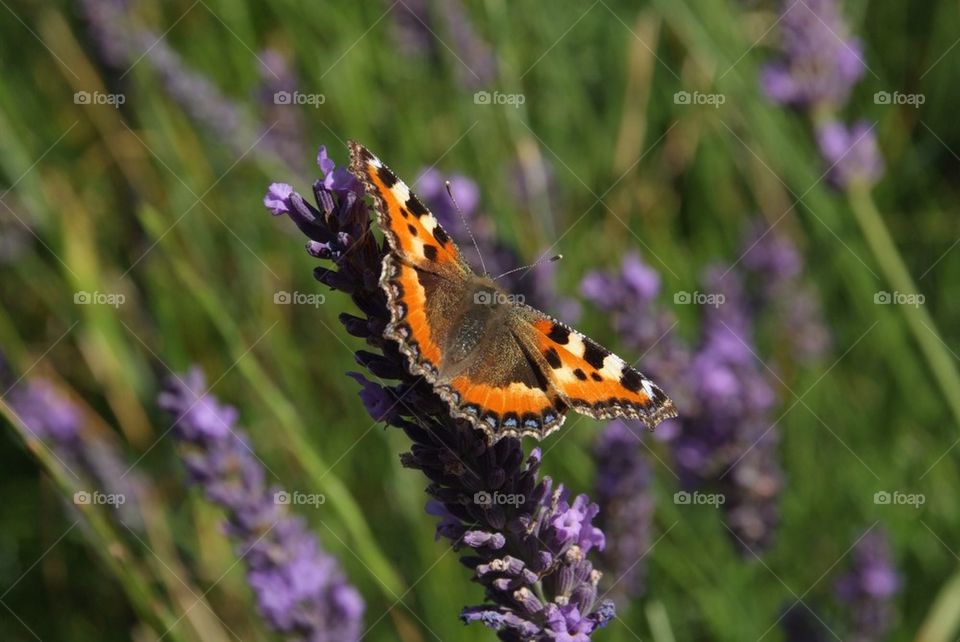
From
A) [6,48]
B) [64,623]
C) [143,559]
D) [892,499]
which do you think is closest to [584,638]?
[143,559]

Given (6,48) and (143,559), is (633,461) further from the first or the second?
(6,48)

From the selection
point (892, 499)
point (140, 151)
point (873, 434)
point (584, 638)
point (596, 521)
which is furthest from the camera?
point (140, 151)

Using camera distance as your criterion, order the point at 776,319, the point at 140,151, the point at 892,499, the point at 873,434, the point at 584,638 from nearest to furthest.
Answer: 1. the point at 584,638
2. the point at 892,499
3. the point at 873,434
4. the point at 776,319
5. the point at 140,151

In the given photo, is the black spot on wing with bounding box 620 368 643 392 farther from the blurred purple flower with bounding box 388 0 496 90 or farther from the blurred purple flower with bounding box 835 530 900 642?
the blurred purple flower with bounding box 388 0 496 90
